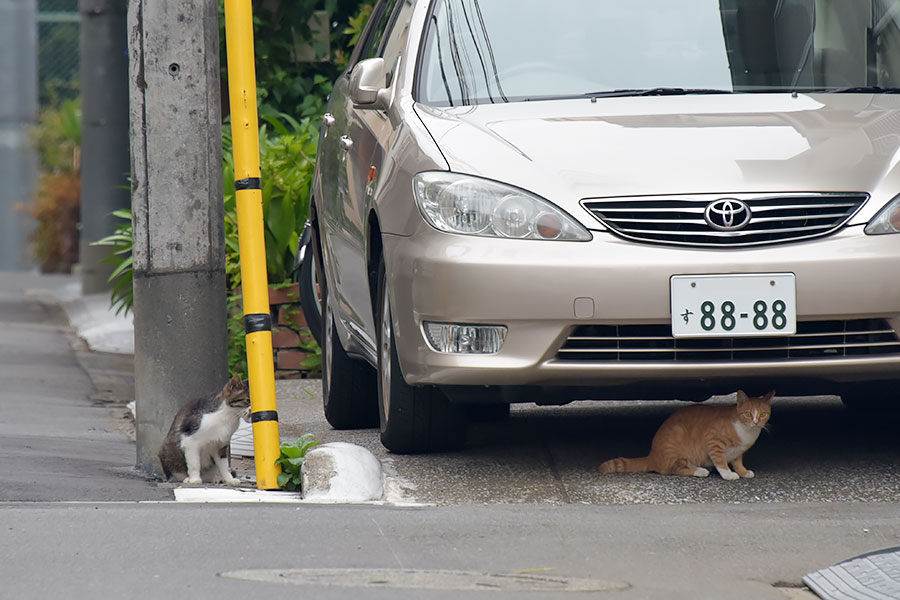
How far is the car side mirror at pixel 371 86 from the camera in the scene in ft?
17.0

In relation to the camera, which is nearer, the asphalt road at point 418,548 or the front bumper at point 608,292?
the asphalt road at point 418,548

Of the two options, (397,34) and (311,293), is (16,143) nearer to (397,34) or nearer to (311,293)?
(311,293)

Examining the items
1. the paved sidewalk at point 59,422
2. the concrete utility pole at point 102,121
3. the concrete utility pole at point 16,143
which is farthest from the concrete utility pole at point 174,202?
the concrete utility pole at point 16,143

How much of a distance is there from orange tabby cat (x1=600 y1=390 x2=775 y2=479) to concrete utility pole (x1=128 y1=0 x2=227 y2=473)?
155 centimetres

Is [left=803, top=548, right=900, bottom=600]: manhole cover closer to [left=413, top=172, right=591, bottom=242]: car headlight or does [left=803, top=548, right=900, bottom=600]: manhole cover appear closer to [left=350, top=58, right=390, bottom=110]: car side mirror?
[left=413, top=172, right=591, bottom=242]: car headlight

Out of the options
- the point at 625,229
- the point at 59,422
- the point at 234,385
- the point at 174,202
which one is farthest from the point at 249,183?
the point at 59,422

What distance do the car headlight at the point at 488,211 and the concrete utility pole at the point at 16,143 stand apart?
59.6ft

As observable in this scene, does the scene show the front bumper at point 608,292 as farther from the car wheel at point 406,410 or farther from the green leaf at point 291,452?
the green leaf at point 291,452

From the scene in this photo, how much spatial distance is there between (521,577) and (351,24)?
263 inches

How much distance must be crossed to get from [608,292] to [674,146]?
1.69ft

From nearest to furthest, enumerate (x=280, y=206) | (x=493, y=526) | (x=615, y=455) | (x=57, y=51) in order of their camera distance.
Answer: (x=493, y=526)
(x=615, y=455)
(x=280, y=206)
(x=57, y=51)

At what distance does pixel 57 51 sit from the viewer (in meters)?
22.5

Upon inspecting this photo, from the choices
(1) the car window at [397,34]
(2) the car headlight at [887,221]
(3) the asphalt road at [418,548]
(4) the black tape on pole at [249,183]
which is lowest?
(3) the asphalt road at [418,548]

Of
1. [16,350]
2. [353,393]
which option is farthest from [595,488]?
[16,350]
